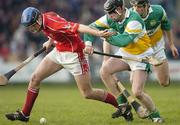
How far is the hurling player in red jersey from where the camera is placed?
39.3 ft

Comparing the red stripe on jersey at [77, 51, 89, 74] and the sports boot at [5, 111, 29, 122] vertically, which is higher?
the red stripe on jersey at [77, 51, 89, 74]

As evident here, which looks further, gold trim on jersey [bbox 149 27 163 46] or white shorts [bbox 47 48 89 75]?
gold trim on jersey [bbox 149 27 163 46]

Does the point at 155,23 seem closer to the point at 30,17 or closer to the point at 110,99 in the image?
the point at 110,99

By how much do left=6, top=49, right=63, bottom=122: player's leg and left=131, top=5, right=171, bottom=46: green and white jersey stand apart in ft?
6.80

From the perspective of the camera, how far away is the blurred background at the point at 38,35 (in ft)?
81.9

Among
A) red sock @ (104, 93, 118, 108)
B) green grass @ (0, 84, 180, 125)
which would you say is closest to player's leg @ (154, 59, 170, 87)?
green grass @ (0, 84, 180, 125)

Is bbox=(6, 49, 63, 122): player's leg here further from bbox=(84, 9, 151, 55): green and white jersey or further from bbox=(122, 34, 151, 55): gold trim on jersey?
bbox=(122, 34, 151, 55): gold trim on jersey

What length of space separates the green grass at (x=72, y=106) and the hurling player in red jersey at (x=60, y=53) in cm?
50

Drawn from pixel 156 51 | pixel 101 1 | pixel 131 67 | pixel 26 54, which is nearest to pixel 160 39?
pixel 156 51

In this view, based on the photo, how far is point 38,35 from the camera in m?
25.3

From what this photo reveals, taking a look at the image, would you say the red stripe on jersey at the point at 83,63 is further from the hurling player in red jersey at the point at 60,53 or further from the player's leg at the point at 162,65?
the player's leg at the point at 162,65

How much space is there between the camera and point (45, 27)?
12.1 m

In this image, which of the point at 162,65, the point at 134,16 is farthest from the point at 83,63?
the point at 162,65

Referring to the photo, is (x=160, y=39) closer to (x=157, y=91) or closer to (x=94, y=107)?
(x=94, y=107)
